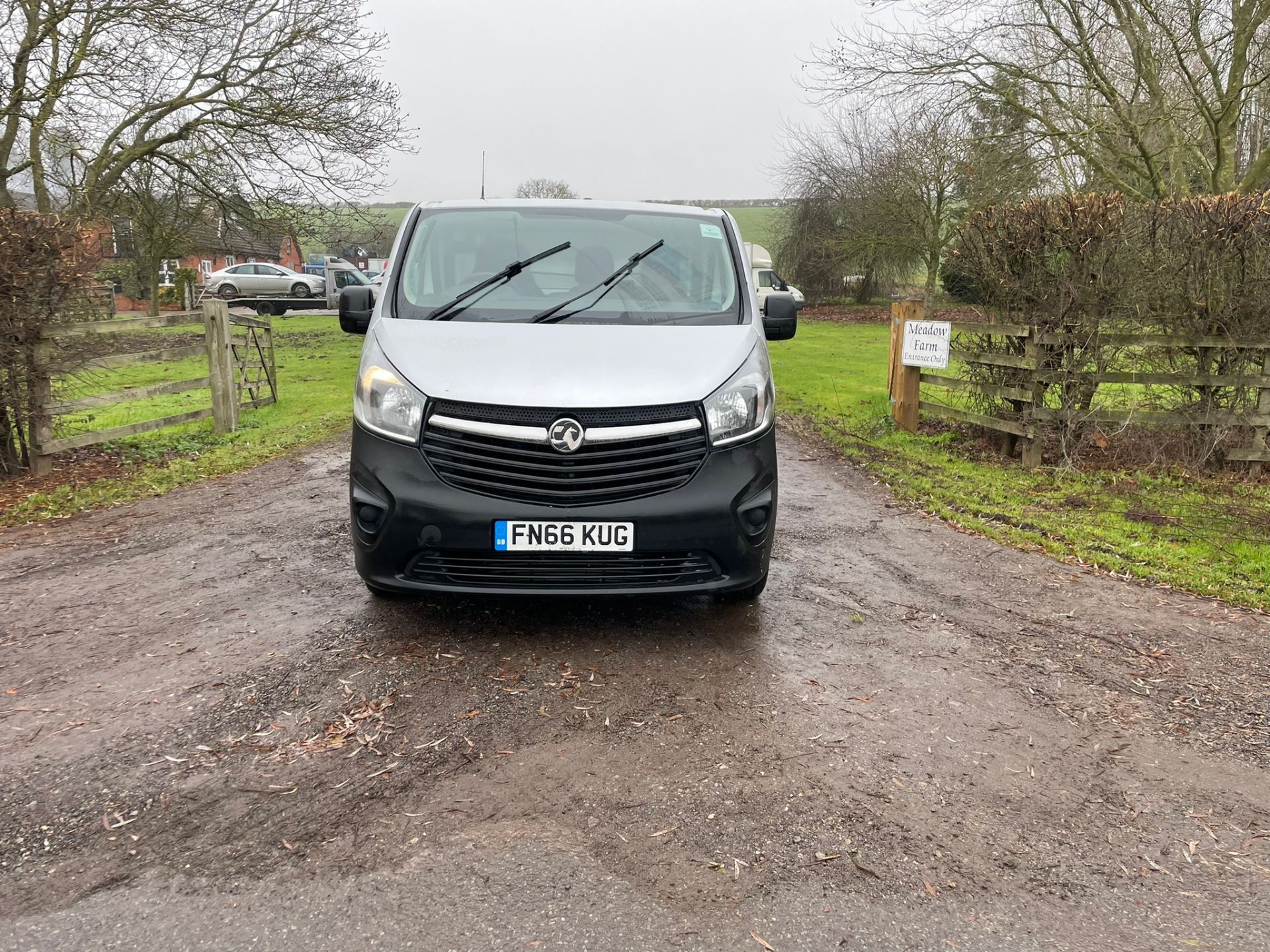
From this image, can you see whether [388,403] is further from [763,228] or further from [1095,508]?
[763,228]

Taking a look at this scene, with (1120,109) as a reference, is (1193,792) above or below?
below

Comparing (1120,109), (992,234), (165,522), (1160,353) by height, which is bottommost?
(165,522)

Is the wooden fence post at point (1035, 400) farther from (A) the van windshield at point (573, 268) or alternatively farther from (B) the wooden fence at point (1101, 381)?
(A) the van windshield at point (573, 268)

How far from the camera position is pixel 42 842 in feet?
8.61

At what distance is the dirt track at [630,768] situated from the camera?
2.37m

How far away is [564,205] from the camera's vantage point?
5418mm

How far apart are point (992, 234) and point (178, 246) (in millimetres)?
19654

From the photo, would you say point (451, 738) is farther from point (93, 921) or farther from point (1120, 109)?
point (1120, 109)

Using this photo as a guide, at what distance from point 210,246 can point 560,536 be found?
117 feet

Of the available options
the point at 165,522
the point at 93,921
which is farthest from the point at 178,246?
the point at 93,921

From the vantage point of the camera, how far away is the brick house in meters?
19.1

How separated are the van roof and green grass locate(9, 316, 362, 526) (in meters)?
3.97

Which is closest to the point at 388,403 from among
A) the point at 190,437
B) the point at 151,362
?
the point at 151,362

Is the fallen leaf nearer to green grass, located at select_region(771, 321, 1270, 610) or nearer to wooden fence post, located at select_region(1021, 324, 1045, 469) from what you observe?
green grass, located at select_region(771, 321, 1270, 610)
